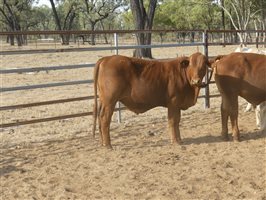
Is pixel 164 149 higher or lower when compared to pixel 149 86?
lower

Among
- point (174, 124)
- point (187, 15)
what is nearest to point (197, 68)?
point (174, 124)

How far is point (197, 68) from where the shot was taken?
5883 millimetres

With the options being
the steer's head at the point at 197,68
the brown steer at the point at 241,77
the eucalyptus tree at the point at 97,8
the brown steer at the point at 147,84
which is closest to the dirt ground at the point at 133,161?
the brown steer at the point at 147,84

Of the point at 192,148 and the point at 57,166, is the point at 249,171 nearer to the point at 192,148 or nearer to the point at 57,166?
the point at 192,148

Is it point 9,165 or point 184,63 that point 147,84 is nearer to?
point 184,63

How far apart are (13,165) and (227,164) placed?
251 cm

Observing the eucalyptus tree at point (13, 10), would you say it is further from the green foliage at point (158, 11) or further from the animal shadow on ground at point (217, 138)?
the animal shadow on ground at point (217, 138)

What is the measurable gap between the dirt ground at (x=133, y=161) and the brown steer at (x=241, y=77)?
2.15ft

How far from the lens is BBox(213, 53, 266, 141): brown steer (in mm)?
6059

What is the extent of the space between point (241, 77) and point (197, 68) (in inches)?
25.5

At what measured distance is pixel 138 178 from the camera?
15.8ft

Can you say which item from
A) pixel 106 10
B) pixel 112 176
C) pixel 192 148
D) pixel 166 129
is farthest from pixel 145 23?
pixel 106 10

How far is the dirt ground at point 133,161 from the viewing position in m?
4.46

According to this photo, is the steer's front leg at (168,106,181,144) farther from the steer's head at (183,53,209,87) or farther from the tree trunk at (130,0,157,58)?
the tree trunk at (130,0,157,58)
